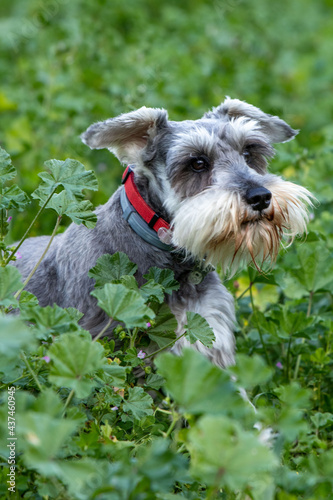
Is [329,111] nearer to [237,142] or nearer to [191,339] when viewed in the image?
[237,142]

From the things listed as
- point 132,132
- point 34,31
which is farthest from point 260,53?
point 132,132

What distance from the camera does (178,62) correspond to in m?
8.92

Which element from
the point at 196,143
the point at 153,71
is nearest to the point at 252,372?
the point at 196,143

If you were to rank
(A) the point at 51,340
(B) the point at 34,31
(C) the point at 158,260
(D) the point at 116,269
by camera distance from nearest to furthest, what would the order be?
(A) the point at 51,340
(D) the point at 116,269
(C) the point at 158,260
(B) the point at 34,31

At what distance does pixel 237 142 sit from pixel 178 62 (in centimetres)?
573

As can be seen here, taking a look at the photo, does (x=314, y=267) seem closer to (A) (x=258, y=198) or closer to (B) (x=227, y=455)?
(A) (x=258, y=198)

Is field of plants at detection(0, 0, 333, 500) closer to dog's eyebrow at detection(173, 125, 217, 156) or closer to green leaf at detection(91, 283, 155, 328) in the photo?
green leaf at detection(91, 283, 155, 328)

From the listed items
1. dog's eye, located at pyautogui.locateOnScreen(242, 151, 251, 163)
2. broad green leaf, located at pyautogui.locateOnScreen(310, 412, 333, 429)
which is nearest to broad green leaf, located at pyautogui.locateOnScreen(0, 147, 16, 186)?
dog's eye, located at pyautogui.locateOnScreen(242, 151, 251, 163)

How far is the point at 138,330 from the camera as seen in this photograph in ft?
10.1

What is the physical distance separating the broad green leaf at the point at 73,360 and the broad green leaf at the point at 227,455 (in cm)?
50

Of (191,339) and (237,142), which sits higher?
(237,142)

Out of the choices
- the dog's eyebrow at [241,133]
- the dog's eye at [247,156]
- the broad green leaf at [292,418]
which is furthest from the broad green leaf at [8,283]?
the dog's eye at [247,156]

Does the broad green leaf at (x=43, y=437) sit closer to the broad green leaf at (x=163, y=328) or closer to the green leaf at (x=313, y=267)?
the broad green leaf at (x=163, y=328)

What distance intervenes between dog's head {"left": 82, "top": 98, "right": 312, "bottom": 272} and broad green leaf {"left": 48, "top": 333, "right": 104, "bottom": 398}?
4.03 feet
